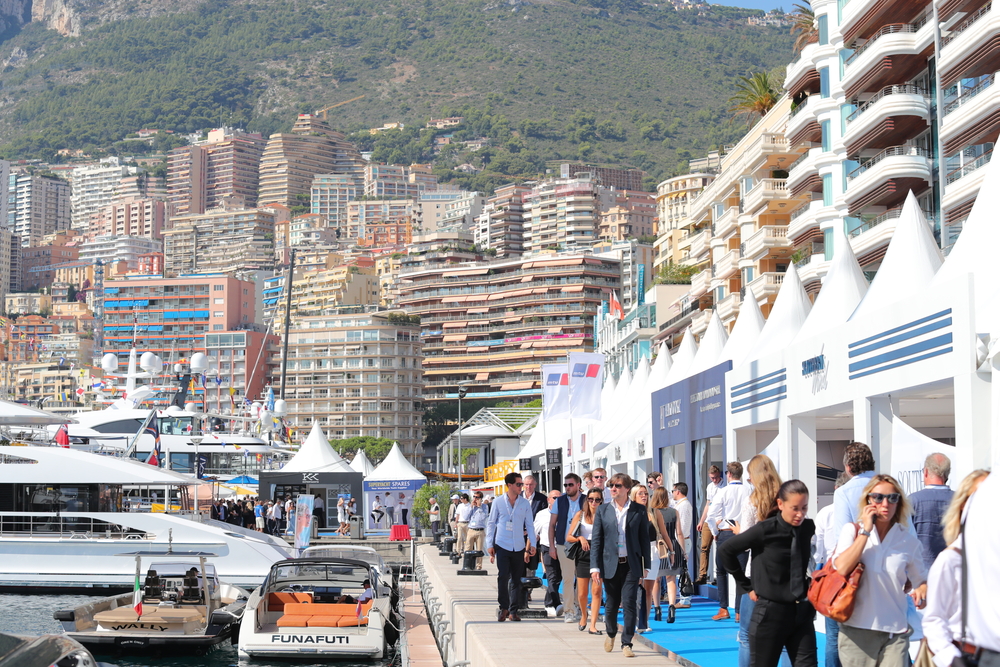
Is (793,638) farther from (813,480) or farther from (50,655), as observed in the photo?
(813,480)

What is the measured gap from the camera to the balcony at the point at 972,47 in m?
33.5

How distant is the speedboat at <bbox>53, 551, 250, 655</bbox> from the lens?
1809 cm

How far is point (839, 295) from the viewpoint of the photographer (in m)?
16.5

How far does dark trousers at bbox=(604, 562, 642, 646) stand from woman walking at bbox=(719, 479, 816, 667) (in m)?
3.33

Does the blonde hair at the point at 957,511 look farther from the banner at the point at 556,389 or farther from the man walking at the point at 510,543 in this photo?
the banner at the point at 556,389

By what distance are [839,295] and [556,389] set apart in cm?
1472

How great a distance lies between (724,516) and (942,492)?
526 cm

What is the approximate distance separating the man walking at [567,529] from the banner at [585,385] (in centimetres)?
1520

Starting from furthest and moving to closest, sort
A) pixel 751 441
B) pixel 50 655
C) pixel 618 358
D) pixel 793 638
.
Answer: pixel 618 358
pixel 751 441
pixel 793 638
pixel 50 655

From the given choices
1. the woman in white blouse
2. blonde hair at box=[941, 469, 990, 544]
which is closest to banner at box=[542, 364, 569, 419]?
blonde hair at box=[941, 469, 990, 544]

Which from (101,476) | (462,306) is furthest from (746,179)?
(462,306)

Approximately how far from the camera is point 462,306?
181500 mm

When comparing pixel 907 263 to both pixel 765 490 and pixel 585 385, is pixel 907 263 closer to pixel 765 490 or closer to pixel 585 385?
pixel 765 490

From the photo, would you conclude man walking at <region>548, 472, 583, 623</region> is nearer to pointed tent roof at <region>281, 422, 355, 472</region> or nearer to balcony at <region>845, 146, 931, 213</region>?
balcony at <region>845, 146, 931, 213</region>
